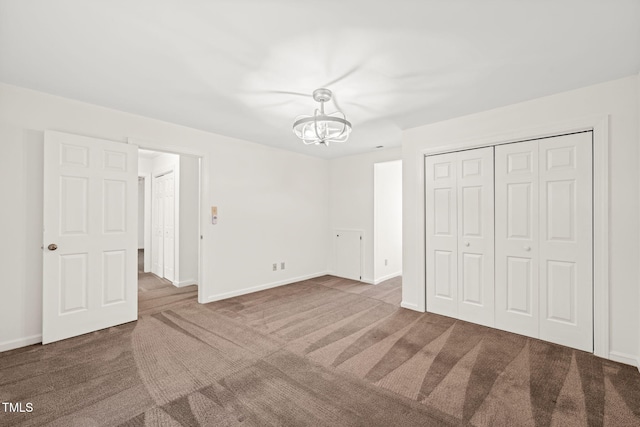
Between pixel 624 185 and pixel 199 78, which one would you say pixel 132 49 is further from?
pixel 624 185

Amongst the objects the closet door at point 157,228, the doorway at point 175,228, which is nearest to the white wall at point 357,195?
the doorway at point 175,228

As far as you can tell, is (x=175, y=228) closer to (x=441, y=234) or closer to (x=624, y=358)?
(x=441, y=234)

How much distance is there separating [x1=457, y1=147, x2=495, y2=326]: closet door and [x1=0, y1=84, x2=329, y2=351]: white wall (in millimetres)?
2942

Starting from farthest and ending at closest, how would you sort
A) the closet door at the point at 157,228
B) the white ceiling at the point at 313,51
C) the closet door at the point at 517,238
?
the closet door at the point at 157,228, the closet door at the point at 517,238, the white ceiling at the point at 313,51

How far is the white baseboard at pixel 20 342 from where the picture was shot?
2643mm

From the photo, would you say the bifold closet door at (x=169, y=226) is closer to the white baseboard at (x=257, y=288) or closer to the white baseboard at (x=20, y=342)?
the white baseboard at (x=257, y=288)

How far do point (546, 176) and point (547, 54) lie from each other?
1.30 metres

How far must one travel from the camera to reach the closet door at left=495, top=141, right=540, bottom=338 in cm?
300

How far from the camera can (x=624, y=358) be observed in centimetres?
249

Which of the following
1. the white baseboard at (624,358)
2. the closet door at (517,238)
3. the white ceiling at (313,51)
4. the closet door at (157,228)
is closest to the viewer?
the white ceiling at (313,51)

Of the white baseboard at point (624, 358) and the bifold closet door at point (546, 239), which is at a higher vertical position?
the bifold closet door at point (546, 239)

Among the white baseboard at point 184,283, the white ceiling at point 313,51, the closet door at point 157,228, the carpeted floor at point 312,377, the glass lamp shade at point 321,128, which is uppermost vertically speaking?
the white ceiling at point 313,51

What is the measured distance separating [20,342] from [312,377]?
113 inches

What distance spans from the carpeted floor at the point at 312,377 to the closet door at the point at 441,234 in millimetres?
311
